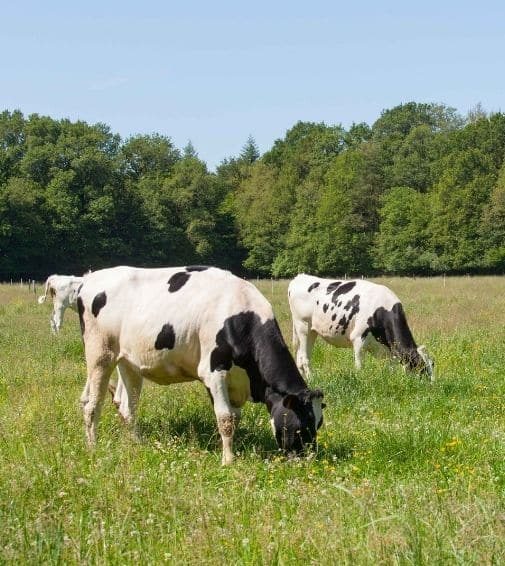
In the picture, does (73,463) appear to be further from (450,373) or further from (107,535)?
(450,373)

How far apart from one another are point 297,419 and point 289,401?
0.18 m

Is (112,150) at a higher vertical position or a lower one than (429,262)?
higher

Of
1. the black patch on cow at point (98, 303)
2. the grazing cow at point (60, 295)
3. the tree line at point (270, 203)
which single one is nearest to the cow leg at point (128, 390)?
the black patch on cow at point (98, 303)

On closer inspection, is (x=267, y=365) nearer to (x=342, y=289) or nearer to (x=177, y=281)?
(x=177, y=281)

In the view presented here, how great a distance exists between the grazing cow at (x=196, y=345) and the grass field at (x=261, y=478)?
349 mm

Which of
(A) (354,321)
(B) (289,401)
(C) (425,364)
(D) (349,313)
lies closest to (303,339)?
(D) (349,313)

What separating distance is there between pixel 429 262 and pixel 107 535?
63.6m

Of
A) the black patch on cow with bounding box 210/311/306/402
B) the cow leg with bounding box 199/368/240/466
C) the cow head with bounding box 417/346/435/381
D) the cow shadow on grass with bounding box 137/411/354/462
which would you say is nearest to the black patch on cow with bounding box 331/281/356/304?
the cow head with bounding box 417/346/435/381

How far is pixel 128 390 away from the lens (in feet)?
28.3

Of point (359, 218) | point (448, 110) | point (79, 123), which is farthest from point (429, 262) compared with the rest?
point (79, 123)

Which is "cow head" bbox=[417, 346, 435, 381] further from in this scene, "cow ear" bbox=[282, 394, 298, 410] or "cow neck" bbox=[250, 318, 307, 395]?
"cow ear" bbox=[282, 394, 298, 410]

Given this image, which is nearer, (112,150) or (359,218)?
(359,218)

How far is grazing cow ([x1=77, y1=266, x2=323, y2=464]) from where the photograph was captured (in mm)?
7352

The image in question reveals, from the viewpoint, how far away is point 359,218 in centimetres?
7269
